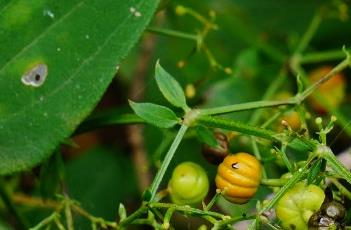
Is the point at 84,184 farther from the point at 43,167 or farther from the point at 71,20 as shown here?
the point at 71,20

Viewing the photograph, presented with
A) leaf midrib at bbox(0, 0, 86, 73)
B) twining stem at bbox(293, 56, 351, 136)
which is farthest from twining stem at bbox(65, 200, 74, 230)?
twining stem at bbox(293, 56, 351, 136)

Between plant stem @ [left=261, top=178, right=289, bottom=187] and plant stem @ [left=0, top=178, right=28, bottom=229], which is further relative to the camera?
plant stem @ [left=0, top=178, right=28, bottom=229]

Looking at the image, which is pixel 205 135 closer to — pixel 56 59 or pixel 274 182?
pixel 274 182

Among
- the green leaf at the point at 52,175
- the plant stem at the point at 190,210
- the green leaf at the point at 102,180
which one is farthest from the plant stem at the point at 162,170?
the green leaf at the point at 102,180

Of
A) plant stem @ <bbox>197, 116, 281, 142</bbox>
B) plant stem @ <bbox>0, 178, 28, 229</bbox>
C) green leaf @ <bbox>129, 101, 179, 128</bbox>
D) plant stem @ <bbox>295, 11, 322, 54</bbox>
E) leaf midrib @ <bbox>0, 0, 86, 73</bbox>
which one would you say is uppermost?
leaf midrib @ <bbox>0, 0, 86, 73</bbox>

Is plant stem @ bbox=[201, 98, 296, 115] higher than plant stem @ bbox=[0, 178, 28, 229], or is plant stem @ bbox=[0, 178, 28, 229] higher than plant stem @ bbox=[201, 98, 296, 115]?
plant stem @ bbox=[201, 98, 296, 115]

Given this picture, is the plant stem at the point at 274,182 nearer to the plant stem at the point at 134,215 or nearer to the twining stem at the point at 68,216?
the plant stem at the point at 134,215

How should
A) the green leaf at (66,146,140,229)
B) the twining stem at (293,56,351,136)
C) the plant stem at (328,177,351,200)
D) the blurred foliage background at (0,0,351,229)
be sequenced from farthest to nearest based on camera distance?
the green leaf at (66,146,140,229) → the blurred foliage background at (0,0,351,229) → the twining stem at (293,56,351,136) → the plant stem at (328,177,351,200)

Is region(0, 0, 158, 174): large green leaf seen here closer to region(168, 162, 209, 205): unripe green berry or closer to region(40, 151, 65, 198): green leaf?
region(40, 151, 65, 198): green leaf
